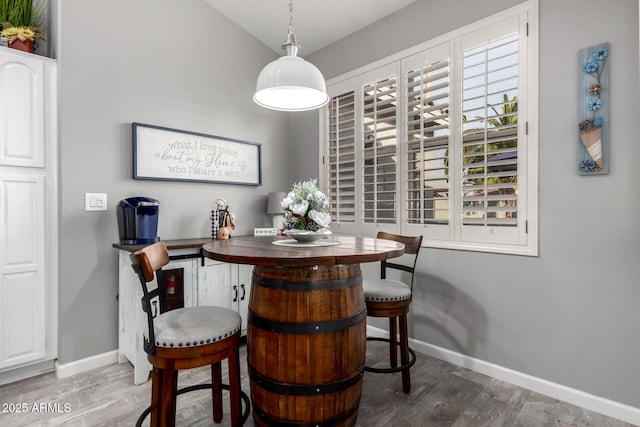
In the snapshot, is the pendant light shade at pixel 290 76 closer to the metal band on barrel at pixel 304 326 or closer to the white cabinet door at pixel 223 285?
the metal band on barrel at pixel 304 326

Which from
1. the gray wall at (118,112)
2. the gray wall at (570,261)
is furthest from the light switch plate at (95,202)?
the gray wall at (570,261)

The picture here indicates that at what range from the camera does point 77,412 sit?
1877 mm

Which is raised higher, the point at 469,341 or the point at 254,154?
the point at 254,154

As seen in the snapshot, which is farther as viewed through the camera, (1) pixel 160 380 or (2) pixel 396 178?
(2) pixel 396 178

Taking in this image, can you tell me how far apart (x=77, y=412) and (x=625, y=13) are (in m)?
3.65

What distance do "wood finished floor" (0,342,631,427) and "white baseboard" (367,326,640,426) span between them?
0.04 metres

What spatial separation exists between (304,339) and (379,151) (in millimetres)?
1902

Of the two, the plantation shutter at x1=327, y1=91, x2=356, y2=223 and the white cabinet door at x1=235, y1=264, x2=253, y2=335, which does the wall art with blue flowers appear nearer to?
the plantation shutter at x1=327, y1=91, x2=356, y2=223

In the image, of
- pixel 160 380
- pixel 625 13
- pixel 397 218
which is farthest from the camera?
pixel 397 218

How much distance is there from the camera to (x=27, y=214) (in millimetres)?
2207

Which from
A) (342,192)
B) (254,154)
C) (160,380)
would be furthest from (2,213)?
(342,192)

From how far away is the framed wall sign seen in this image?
8.59 ft

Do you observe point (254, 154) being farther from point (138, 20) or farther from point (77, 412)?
point (77, 412)

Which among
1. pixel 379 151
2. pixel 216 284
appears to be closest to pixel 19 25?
pixel 216 284
